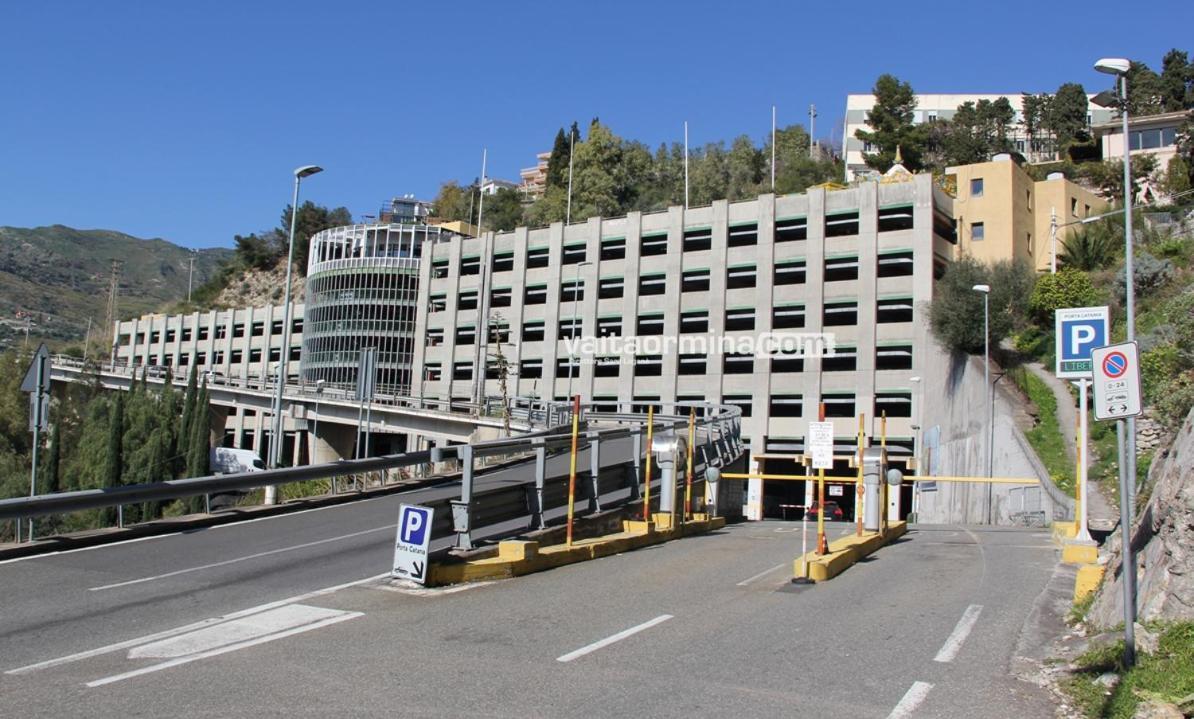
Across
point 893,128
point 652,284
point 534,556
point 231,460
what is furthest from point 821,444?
point 893,128

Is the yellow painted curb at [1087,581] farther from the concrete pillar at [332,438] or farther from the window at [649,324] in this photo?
the concrete pillar at [332,438]

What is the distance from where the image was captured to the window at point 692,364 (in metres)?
67.4

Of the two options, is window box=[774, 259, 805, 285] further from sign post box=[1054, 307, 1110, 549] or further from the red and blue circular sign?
the red and blue circular sign

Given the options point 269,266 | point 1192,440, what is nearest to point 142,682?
point 1192,440

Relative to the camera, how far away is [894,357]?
2368 inches

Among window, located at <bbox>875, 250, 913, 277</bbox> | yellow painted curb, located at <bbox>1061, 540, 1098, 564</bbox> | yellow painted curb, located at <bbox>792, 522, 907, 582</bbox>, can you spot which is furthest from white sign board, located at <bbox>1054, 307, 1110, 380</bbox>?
window, located at <bbox>875, 250, 913, 277</bbox>

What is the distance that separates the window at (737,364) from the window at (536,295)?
660 inches

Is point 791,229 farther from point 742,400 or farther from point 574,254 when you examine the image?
point 574,254

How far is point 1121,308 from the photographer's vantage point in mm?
41719

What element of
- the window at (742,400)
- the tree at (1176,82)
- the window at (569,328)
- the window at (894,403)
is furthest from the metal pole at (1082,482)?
the tree at (1176,82)

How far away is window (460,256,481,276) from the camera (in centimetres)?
8188

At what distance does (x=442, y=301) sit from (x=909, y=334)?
40184mm

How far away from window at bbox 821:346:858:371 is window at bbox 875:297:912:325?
2.63 metres

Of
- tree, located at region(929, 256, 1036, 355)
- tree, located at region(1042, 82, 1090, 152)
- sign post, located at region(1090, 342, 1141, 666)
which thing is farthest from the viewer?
tree, located at region(1042, 82, 1090, 152)
